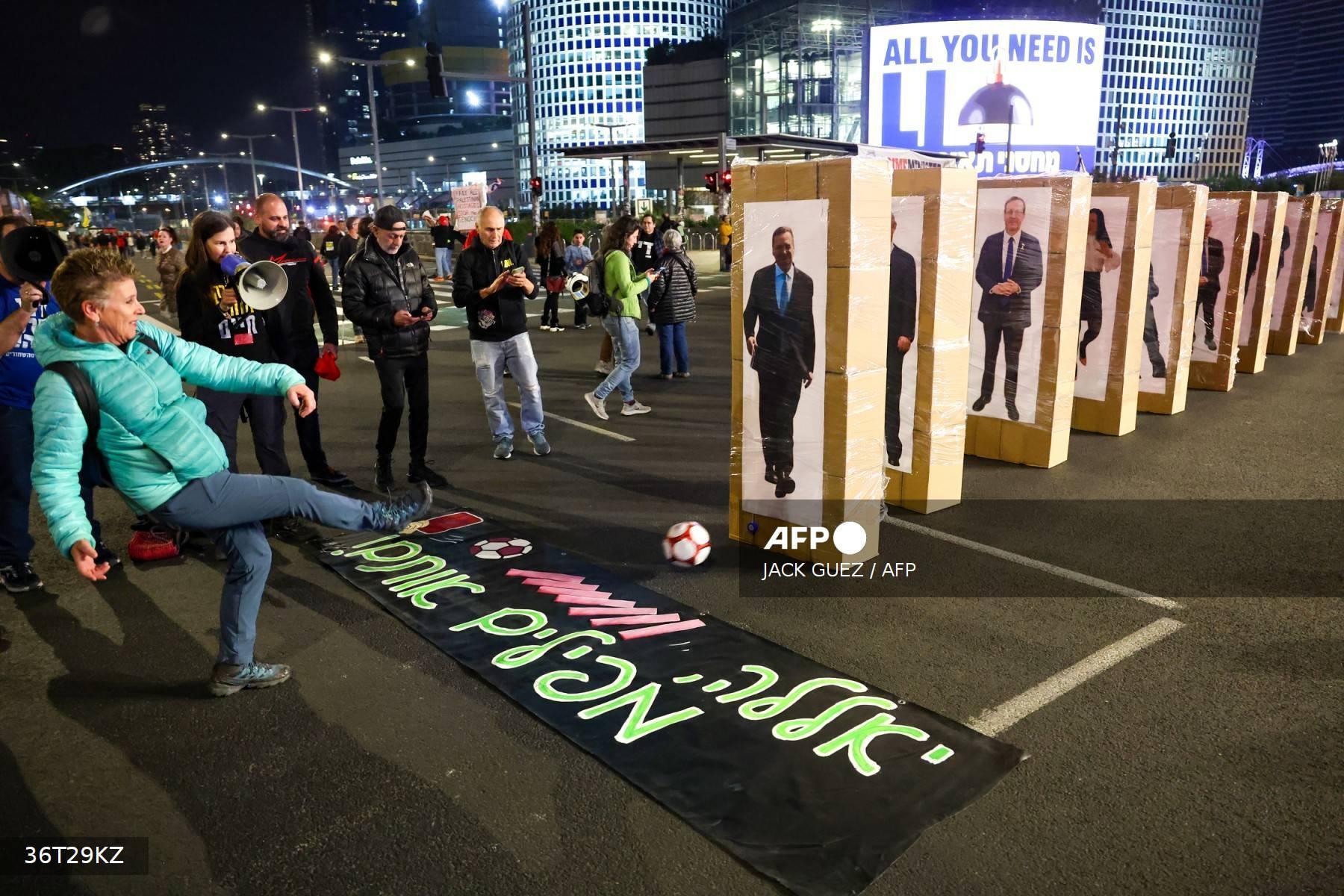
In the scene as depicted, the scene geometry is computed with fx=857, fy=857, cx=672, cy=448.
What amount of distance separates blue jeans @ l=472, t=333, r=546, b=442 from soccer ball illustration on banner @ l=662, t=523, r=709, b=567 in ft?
8.44

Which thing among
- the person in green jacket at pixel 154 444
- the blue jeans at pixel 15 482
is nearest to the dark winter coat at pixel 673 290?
the blue jeans at pixel 15 482

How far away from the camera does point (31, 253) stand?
4969 mm

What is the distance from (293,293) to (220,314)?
0.62 metres

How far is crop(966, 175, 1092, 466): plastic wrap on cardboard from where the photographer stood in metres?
7.06

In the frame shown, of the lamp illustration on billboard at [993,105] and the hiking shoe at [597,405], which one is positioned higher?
the lamp illustration on billboard at [993,105]

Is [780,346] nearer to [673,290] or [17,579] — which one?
[17,579]

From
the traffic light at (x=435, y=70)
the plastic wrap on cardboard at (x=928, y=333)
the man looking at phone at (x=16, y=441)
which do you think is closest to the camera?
the man looking at phone at (x=16, y=441)

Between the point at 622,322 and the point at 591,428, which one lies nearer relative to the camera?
the point at 591,428

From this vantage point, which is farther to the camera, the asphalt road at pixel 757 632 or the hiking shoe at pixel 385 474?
the hiking shoe at pixel 385 474

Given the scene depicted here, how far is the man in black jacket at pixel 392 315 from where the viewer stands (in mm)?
6543

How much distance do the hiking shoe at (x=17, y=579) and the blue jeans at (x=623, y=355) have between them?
520cm

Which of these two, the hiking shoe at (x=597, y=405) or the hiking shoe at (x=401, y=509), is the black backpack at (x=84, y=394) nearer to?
the hiking shoe at (x=401, y=509)

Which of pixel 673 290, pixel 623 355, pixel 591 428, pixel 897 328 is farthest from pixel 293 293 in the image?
pixel 673 290

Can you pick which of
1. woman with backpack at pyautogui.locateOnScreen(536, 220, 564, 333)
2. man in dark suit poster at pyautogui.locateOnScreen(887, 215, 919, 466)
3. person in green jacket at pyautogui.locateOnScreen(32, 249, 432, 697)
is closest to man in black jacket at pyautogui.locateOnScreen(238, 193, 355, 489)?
person in green jacket at pyautogui.locateOnScreen(32, 249, 432, 697)
